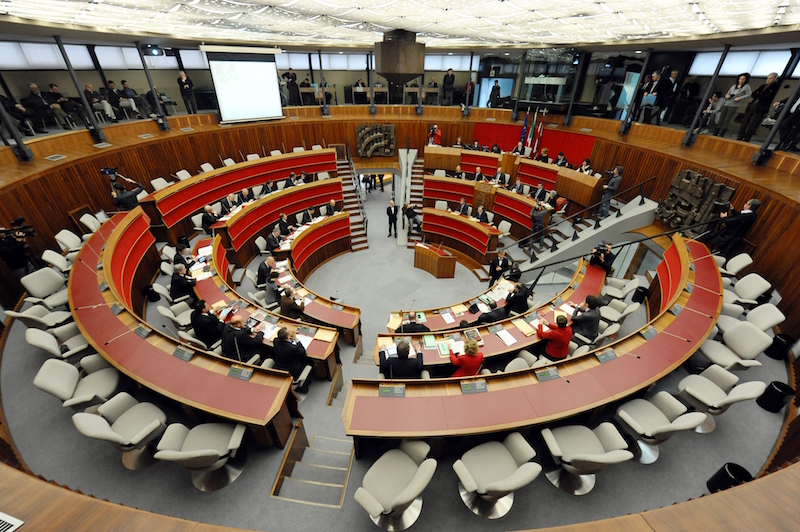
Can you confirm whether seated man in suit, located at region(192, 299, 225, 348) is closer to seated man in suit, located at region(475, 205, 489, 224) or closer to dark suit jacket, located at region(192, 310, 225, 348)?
dark suit jacket, located at region(192, 310, 225, 348)

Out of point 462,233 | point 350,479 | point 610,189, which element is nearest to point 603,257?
point 610,189

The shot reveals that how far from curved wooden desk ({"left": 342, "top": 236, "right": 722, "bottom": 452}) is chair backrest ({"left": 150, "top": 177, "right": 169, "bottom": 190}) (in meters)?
9.46

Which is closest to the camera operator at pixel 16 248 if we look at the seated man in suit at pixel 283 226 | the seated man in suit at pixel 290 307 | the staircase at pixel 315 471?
the seated man in suit at pixel 290 307

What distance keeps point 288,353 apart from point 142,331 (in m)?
2.04

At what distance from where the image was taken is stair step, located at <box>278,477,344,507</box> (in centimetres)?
352

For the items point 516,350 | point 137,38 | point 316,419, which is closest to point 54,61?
point 137,38

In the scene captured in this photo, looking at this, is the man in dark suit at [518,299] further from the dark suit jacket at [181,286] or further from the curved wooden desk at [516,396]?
the dark suit jacket at [181,286]

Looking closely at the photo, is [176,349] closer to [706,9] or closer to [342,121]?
[706,9]

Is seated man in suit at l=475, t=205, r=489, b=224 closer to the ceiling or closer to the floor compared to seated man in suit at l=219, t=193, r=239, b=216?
closer to the floor

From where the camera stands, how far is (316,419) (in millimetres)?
4848

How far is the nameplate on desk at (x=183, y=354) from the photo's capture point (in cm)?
423

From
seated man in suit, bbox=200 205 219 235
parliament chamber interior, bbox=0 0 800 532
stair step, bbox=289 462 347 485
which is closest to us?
parliament chamber interior, bbox=0 0 800 532

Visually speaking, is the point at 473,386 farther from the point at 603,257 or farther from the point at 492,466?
the point at 603,257

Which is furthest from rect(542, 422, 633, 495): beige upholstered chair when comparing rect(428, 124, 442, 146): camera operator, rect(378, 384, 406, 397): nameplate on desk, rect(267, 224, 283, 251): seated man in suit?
rect(428, 124, 442, 146): camera operator
